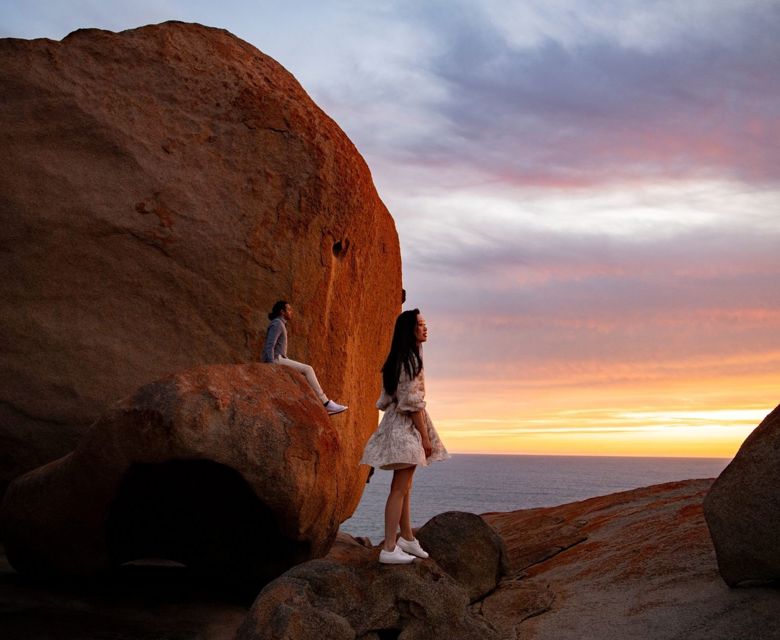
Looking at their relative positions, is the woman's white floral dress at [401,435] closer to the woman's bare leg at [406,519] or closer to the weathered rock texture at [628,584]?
the woman's bare leg at [406,519]

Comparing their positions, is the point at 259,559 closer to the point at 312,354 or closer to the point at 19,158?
the point at 312,354

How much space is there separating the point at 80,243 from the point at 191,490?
149 inches

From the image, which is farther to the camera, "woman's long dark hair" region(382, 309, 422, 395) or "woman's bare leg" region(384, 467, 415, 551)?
"woman's long dark hair" region(382, 309, 422, 395)

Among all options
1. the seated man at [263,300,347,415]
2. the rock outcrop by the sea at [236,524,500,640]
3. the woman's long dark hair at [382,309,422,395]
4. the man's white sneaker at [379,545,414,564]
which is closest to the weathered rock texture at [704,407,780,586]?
→ the rock outcrop by the sea at [236,524,500,640]

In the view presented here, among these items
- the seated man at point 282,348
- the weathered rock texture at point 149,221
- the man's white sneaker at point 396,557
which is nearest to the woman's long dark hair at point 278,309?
the seated man at point 282,348

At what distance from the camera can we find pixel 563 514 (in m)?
14.3

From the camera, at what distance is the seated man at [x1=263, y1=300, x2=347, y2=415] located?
10.8 metres

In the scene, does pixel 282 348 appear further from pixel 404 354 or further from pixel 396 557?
pixel 396 557

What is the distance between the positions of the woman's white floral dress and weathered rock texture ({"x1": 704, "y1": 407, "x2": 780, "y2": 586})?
2599mm

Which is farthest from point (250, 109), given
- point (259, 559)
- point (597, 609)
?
point (597, 609)

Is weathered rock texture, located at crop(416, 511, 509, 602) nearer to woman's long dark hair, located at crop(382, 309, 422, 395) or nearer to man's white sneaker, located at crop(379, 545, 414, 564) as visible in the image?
man's white sneaker, located at crop(379, 545, 414, 564)

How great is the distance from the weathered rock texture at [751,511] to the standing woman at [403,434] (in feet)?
8.54

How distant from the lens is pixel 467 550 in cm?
1012

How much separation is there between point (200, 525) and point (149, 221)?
4185 mm
